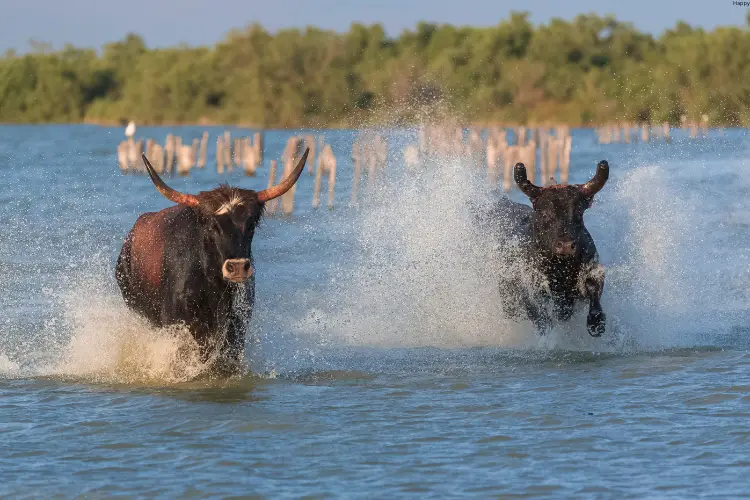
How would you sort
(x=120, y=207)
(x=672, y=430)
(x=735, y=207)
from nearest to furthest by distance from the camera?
(x=672, y=430) → (x=735, y=207) → (x=120, y=207)

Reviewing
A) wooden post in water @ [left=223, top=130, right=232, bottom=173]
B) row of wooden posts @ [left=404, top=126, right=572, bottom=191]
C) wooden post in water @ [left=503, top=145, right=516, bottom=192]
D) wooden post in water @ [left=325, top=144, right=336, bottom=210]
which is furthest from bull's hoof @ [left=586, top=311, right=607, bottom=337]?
wooden post in water @ [left=223, top=130, right=232, bottom=173]

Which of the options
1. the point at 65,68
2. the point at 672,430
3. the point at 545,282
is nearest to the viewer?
the point at 672,430

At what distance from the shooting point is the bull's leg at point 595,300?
11125mm

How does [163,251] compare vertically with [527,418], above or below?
above

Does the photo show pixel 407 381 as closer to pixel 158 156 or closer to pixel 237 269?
pixel 237 269

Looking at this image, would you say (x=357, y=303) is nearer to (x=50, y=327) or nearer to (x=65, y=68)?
(x=50, y=327)

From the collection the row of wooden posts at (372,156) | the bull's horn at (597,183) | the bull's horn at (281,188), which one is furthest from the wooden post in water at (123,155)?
the bull's horn at (281,188)

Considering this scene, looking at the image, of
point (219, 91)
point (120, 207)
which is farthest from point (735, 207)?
point (219, 91)

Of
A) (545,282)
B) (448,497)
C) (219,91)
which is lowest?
(448,497)

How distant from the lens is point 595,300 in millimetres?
11211

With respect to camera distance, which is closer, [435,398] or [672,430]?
[672,430]

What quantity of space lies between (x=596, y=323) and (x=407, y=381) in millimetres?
2085

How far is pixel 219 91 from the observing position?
11862cm

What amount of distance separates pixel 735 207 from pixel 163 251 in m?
20.5
